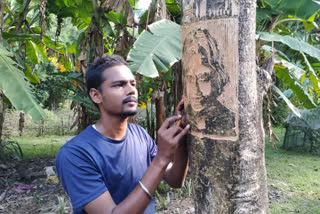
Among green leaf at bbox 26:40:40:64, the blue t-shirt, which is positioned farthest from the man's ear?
green leaf at bbox 26:40:40:64

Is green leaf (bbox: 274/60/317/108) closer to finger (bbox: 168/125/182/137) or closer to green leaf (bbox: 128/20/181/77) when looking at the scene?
green leaf (bbox: 128/20/181/77)

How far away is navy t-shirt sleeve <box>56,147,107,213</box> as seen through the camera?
147 centimetres

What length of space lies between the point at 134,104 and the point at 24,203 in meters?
4.20

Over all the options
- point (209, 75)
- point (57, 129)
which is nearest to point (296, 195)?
point (209, 75)

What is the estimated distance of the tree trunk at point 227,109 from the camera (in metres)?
1.22

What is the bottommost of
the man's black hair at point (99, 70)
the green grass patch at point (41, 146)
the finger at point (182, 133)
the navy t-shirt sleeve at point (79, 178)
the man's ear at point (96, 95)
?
the green grass patch at point (41, 146)

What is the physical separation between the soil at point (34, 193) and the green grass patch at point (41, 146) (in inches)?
36.4

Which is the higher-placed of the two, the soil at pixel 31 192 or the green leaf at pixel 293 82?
the green leaf at pixel 293 82

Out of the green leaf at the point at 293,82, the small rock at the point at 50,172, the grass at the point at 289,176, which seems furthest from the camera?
the small rock at the point at 50,172

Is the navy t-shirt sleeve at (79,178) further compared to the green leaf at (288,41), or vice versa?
the green leaf at (288,41)

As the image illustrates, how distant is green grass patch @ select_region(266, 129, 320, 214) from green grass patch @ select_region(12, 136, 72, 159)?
5350mm

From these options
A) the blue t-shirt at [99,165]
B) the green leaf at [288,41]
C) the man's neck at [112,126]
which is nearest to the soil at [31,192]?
the green leaf at [288,41]

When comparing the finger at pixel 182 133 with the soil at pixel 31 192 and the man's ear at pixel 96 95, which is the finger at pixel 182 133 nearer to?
the man's ear at pixel 96 95

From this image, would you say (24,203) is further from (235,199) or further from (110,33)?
(235,199)
